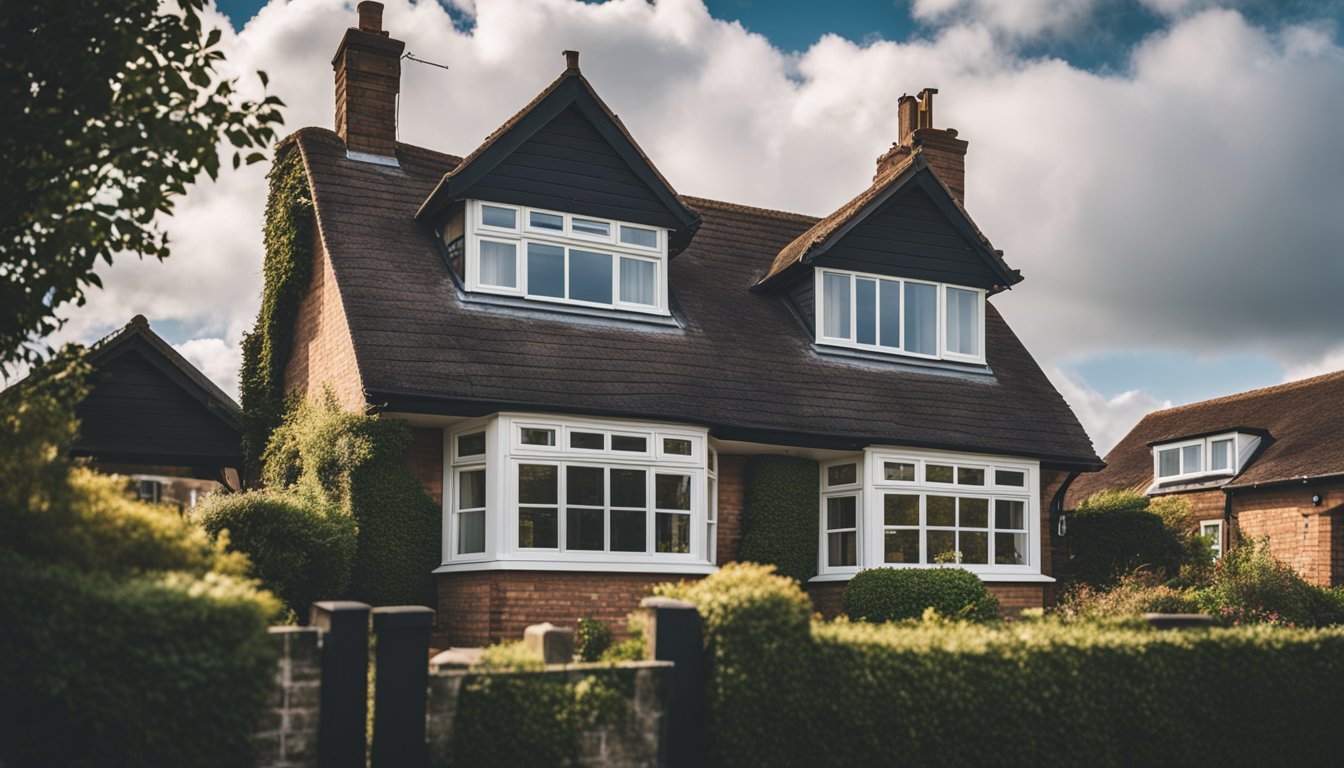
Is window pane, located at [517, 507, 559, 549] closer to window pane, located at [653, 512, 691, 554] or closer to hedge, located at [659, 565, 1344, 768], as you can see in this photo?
window pane, located at [653, 512, 691, 554]

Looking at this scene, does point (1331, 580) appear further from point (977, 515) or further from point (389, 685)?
point (389, 685)

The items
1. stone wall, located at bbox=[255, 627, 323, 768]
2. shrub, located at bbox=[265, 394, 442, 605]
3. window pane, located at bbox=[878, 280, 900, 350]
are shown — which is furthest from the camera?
window pane, located at bbox=[878, 280, 900, 350]

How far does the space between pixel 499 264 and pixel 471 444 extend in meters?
2.99

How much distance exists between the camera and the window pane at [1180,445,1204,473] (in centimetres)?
3520

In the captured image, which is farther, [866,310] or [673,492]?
[866,310]

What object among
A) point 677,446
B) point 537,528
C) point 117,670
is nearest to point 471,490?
point 537,528

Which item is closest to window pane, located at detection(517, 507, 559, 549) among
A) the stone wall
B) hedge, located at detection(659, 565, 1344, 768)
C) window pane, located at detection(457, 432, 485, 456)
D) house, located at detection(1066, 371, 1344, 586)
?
window pane, located at detection(457, 432, 485, 456)

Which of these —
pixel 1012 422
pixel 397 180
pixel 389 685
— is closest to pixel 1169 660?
pixel 389 685

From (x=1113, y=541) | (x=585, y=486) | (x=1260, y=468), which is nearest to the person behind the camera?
(x=585, y=486)

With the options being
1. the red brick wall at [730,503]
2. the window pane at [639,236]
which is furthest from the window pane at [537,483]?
the window pane at [639,236]

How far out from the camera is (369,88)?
20.7 m

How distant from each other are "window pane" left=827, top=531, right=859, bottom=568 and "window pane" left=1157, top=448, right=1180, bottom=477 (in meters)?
19.4

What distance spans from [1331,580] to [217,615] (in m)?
27.7

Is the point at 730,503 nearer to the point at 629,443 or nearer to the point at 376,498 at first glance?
the point at 629,443
